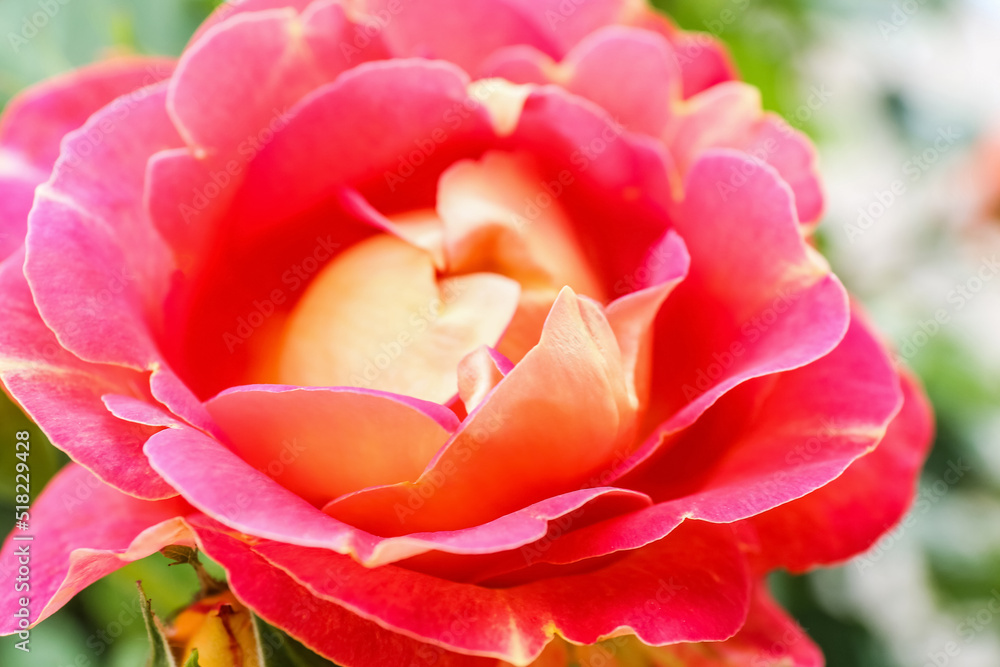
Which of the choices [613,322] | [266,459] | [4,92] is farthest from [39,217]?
[4,92]

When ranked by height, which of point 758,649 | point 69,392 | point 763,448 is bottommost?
point 758,649

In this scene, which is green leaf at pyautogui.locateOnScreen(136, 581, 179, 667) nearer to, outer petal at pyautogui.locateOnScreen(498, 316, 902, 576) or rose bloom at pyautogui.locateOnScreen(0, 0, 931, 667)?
rose bloom at pyautogui.locateOnScreen(0, 0, 931, 667)

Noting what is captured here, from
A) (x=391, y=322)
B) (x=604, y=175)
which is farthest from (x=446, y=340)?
(x=604, y=175)

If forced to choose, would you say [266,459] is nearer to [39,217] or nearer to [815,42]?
[39,217]

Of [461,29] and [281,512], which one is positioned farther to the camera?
[461,29]

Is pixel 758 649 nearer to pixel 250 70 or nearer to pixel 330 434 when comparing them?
pixel 330 434
